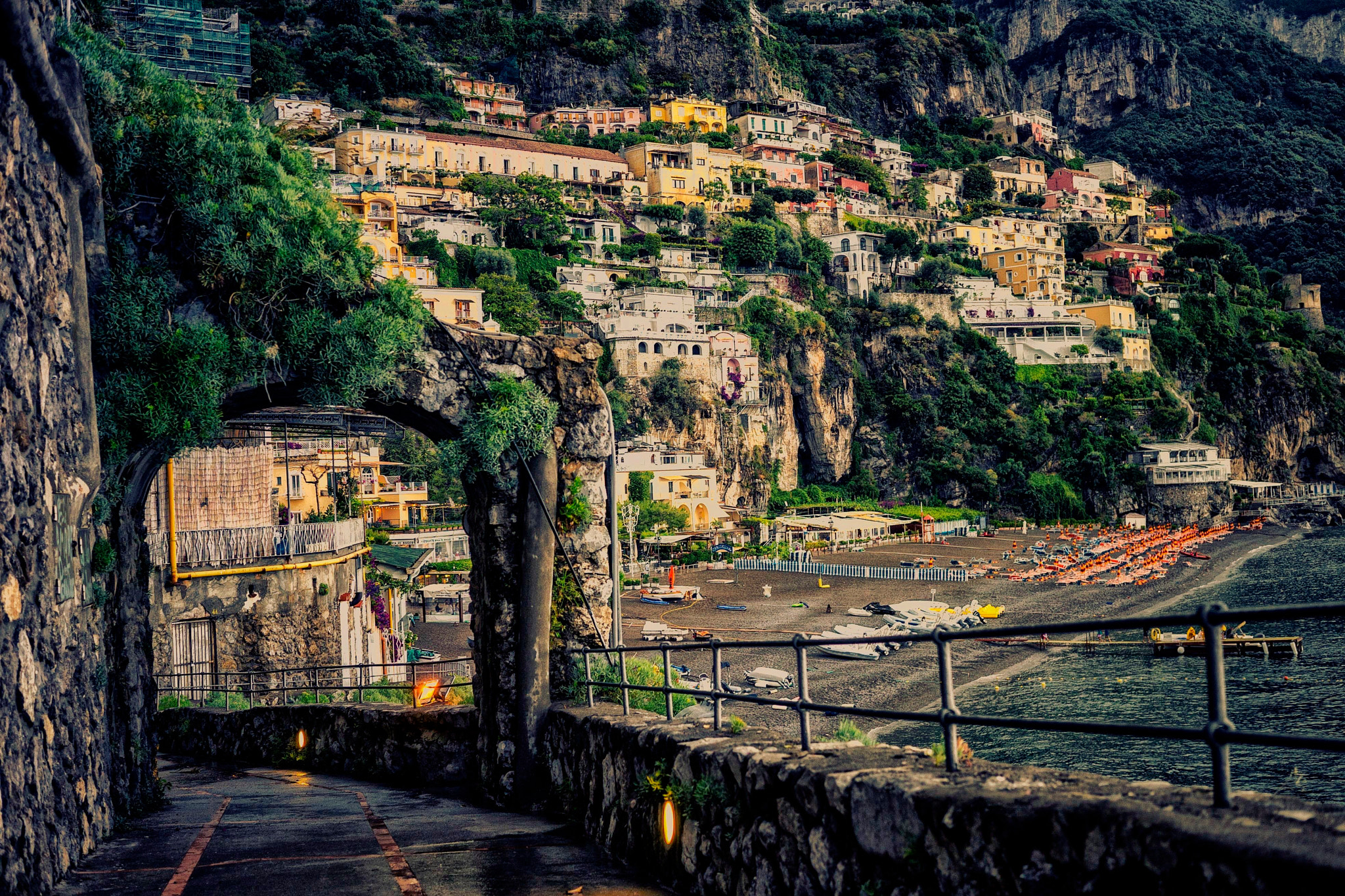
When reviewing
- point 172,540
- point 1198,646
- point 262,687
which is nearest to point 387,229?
point 1198,646

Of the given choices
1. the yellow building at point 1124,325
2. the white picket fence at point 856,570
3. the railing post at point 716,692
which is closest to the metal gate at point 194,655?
the railing post at point 716,692

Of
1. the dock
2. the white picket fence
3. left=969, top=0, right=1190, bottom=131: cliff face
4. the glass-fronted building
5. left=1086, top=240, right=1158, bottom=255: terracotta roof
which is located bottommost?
the dock

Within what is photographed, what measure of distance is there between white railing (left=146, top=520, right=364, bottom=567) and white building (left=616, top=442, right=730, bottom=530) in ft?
155

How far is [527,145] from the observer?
108062 mm

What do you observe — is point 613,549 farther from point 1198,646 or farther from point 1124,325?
point 1124,325

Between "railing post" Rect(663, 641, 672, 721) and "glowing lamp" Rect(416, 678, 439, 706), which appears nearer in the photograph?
"railing post" Rect(663, 641, 672, 721)

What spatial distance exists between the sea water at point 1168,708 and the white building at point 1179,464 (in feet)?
151

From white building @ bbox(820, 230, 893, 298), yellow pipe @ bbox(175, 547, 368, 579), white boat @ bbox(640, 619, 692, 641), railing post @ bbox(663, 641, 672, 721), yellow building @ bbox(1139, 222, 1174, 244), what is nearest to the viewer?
railing post @ bbox(663, 641, 672, 721)

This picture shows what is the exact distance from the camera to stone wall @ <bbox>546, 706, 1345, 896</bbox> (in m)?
3.09

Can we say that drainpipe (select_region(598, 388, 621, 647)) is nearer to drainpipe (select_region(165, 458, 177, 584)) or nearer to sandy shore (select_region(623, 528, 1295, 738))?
drainpipe (select_region(165, 458, 177, 584))

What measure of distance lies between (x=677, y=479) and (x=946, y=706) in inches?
2645

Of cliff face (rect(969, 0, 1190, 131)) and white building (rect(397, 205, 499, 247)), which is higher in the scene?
cliff face (rect(969, 0, 1190, 131))

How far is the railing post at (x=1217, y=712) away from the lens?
10.6 feet

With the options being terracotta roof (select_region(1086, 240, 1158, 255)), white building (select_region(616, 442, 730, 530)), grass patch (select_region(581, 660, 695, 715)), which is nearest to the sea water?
grass patch (select_region(581, 660, 695, 715))
